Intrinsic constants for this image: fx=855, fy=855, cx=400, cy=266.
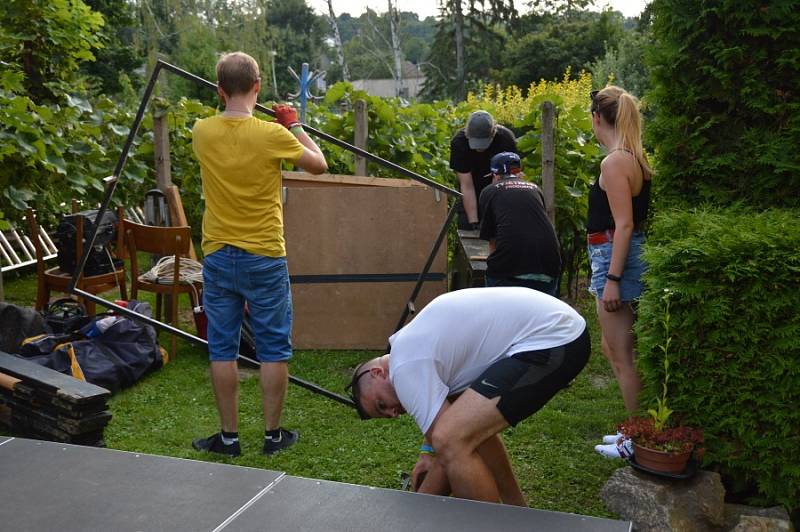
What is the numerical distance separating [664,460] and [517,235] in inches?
75.8

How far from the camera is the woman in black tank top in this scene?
3.91 m

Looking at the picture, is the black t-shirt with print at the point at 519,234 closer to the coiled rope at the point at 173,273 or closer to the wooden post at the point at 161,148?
the coiled rope at the point at 173,273

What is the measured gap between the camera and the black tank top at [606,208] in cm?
406

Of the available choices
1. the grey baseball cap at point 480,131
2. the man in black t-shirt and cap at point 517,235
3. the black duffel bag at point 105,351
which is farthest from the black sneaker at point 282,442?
the grey baseball cap at point 480,131

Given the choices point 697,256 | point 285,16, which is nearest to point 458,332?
point 697,256

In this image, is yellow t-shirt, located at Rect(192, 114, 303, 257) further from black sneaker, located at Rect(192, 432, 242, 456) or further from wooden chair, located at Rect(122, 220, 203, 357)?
wooden chair, located at Rect(122, 220, 203, 357)

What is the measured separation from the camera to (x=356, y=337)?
6.23 meters

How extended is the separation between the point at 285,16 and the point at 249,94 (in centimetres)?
5277

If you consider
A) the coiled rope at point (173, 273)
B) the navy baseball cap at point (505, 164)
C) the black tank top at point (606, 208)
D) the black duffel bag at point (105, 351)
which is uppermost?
the navy baseball cap at point (505, 164)

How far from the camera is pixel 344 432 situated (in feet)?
15.0

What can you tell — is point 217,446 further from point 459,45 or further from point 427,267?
point 459,45

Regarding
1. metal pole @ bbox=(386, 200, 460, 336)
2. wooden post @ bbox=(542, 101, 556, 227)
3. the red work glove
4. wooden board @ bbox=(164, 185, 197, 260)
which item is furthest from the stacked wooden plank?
wooden post @ bbox=(542, 101, 556, 227)

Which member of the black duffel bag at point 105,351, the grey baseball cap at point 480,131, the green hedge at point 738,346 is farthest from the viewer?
the grey baseball cap at point 480,131

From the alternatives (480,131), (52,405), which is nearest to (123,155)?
(52,405)
